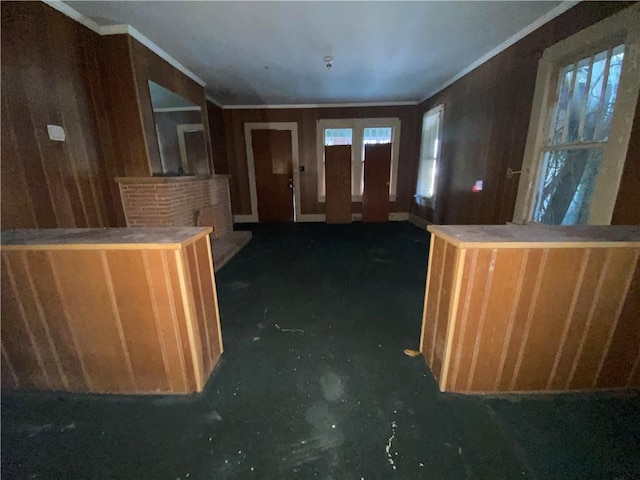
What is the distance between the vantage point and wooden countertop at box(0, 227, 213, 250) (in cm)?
124

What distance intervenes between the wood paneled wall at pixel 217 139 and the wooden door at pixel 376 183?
3230 mm

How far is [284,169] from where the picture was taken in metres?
5.83

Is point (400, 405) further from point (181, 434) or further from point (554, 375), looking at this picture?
point (181, 434)

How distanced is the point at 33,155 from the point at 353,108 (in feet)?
16.8

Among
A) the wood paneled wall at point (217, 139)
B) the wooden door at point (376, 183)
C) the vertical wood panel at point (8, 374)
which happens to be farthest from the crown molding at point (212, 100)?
the vertical wood panel at point (8, 374)

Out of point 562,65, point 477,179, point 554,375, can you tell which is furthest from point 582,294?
point 477,179

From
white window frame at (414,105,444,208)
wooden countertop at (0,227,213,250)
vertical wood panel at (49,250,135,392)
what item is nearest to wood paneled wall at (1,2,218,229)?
wooden countertop at (0,227,213,250)

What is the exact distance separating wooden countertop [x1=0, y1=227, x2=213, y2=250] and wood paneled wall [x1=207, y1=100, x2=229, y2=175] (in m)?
3.89

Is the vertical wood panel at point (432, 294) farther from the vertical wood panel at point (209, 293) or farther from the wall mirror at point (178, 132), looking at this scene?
the wall mirror at point (178, 132)

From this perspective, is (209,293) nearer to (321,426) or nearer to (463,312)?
(321,426)

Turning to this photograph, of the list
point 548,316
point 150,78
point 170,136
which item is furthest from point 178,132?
point 548,316

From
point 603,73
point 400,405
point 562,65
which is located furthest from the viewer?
point 562,65

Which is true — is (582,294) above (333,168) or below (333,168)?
below

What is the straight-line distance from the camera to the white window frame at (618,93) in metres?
1.56
